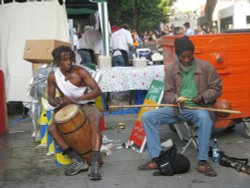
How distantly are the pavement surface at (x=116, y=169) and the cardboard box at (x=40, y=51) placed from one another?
121cm

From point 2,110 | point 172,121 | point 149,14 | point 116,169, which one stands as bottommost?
point 116,169

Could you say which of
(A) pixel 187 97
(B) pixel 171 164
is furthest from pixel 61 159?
(A) pixel 187 97

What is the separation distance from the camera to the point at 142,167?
5.14 m

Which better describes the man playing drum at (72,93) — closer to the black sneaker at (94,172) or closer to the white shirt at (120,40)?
the black sneaker at (94,172)

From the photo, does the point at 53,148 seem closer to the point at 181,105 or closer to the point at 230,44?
the point at 181,105

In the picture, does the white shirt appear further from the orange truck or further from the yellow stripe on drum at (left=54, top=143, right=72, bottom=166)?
the yellow stripe on drum at (left=54, top=143, right=72, bottom=166)

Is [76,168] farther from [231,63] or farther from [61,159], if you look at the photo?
[231,63]

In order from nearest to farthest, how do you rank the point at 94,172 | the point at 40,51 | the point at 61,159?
the point at 94,172 → the point at 61,159 → the point at 40,51

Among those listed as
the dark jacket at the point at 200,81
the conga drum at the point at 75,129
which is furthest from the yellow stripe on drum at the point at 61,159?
the dark jacket at the point at 200,81

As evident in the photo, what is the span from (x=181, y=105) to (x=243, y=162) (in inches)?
37.2

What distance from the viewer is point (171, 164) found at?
4895mm

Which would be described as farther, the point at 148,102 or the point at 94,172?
the point at 148,102

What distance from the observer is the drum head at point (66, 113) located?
494 centimetres

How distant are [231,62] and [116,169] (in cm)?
221
